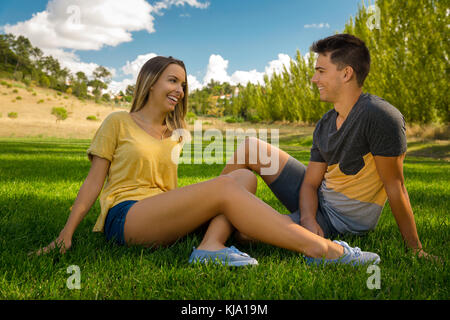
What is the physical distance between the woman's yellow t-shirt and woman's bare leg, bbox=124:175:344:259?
27cm

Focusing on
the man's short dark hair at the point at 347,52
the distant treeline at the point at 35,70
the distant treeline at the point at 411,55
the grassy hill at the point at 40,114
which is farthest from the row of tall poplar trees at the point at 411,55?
the distant treeline at the point at 35,70

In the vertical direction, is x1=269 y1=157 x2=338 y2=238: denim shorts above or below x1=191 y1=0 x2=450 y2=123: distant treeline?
below

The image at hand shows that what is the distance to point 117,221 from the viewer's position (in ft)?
7.61

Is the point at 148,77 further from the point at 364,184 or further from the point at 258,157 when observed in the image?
the point at 364,184

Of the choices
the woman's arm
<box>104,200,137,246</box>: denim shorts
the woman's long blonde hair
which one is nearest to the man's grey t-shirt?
the woman's long blonde hair

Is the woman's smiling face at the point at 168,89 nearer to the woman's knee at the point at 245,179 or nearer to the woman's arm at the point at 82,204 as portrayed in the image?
the woman's arm at the point at 82,204

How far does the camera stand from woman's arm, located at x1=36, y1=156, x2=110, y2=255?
2.23 m

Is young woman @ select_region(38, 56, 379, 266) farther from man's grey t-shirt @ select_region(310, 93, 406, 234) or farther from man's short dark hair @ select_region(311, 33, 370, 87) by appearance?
man's short dark hair @ select_region(311, 33, 370, 87)

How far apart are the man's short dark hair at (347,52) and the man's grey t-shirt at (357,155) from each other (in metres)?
0.22

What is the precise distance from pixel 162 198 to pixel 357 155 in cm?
139

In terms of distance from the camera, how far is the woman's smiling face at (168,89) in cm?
268

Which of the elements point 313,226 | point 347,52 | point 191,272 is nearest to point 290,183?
point 313,226
